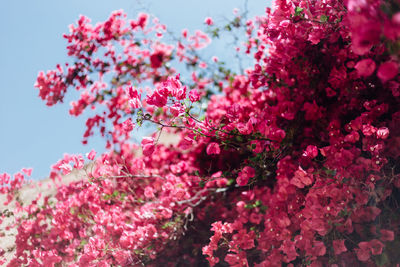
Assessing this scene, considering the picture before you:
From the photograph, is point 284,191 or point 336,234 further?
→ point 284,191

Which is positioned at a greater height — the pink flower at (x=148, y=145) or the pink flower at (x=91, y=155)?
the pink flower at (x=91, y=155)

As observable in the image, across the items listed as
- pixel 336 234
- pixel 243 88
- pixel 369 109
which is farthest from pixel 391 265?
pixel 243 88

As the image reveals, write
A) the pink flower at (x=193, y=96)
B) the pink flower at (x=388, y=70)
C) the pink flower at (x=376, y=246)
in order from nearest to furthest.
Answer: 1. the pink flower at (x=388, y=70)
2. the pink flower at (x=193, y=96)
3. the pink flower at (x=376, y=246)

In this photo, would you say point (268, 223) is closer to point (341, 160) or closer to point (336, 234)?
point (336, 234)

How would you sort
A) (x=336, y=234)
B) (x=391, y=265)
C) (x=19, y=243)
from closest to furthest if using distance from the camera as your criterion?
(x=391, y=265)
(x=336, y=234)
(x=19, y=243)

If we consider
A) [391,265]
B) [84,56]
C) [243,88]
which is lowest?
[391,265]

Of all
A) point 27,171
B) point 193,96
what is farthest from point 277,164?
point 27,171

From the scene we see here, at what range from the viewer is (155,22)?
4.17 meters

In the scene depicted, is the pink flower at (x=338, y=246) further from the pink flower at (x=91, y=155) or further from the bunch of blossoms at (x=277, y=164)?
the pink flower at (x=91, y=155)

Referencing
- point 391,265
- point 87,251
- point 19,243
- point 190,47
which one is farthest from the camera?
point 190,47

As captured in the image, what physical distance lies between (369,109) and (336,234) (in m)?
0.84

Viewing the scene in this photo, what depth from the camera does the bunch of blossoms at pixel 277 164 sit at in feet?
5.65

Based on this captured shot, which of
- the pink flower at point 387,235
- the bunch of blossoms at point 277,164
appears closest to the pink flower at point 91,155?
the bunch of blossoms at point 277,164

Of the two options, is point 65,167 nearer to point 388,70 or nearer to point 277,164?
point 277,164
